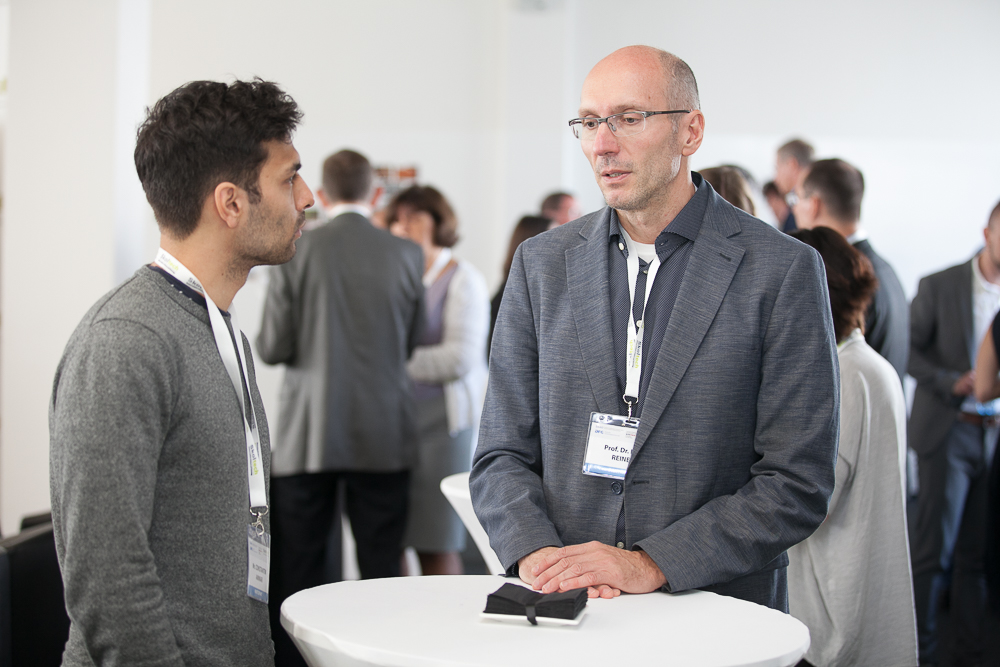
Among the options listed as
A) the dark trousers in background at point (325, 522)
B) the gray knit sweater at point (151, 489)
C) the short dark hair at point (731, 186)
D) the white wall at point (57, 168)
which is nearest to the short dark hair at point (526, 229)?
the dark trousers in background at point (325, 522)

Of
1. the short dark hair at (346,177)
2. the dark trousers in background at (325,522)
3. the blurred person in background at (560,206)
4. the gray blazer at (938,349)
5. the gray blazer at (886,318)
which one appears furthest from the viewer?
the blurred person in background at (560,206)

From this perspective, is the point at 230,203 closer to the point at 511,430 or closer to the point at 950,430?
the point at 511,430

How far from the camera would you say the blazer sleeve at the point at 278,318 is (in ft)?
10.5

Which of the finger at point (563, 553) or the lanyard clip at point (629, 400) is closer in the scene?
the finger at point (563, 553)

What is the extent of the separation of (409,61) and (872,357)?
4.50 m

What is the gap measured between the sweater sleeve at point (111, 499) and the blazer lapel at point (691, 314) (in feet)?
2.67

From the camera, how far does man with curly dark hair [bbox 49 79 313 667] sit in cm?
110

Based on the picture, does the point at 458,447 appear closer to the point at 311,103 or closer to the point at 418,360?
the point at 418,360

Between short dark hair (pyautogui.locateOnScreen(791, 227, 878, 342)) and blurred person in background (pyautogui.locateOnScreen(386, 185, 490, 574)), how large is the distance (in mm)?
1899

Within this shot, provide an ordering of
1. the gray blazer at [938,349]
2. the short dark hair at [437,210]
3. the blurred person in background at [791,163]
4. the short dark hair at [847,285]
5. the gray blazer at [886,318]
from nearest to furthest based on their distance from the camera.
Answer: the short dark hair at [847,285]
the gray blazer at [886,318]
the gray blazer at [938,349]
the short dark hair at [437,210]
the blurred person in background at [791,163]

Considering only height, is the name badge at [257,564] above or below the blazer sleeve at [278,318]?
below

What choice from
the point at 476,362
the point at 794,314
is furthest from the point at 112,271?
the point at 794,314

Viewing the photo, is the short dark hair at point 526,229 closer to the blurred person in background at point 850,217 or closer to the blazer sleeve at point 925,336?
the blurred person in background at point 850,217

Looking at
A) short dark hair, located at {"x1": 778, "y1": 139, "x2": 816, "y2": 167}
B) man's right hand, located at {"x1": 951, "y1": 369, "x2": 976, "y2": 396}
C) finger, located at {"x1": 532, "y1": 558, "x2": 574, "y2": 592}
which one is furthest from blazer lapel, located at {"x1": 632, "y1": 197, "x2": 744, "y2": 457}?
short dark hair, located at {"x1": 778, "y1": 139, "x2": 816, "y2": 167}
